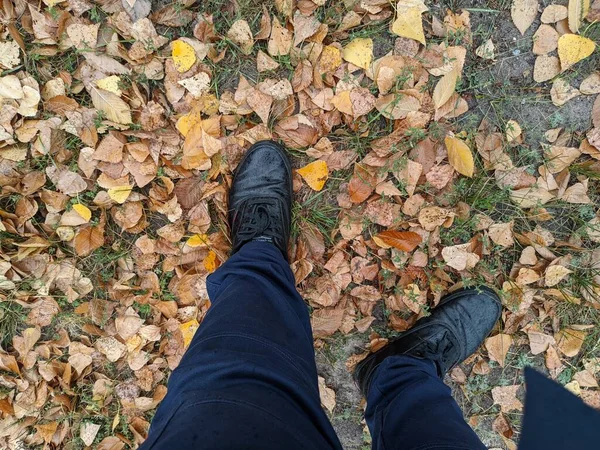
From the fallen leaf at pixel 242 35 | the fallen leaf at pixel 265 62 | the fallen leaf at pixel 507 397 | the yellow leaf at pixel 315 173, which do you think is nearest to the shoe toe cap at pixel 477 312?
the fallen leaf at pixel 507 397

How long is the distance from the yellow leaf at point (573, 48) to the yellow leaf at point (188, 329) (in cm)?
165

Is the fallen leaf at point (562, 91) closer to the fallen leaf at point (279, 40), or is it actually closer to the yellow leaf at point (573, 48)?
the yellow leaf at point (573, 48)

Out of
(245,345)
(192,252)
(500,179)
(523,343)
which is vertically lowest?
(523,343)

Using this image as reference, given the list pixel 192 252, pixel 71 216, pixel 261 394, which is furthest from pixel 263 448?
pixel 71 216

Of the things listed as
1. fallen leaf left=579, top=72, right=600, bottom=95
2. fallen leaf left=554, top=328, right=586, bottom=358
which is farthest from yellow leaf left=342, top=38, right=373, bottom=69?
fallen leaf left=554, top=328, right=586, bottom=358

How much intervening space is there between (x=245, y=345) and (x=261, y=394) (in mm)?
146

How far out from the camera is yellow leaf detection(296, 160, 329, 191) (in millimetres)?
1613

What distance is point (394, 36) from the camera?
A: 1563 mm

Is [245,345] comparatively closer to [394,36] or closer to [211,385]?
[211,385]

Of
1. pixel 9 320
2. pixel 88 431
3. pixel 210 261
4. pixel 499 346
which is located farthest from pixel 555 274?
pixel 9 320

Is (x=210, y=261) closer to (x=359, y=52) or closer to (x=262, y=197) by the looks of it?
(x=262, y=197)

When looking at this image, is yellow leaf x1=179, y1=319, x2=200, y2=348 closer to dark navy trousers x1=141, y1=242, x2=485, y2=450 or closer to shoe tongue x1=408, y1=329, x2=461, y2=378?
dark navy trousers x1=141, y1=242, x2=485, y2=450

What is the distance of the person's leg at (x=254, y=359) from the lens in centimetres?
95

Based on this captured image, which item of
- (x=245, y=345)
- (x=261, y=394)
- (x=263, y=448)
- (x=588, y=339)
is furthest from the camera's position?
(x=588, y=339)
